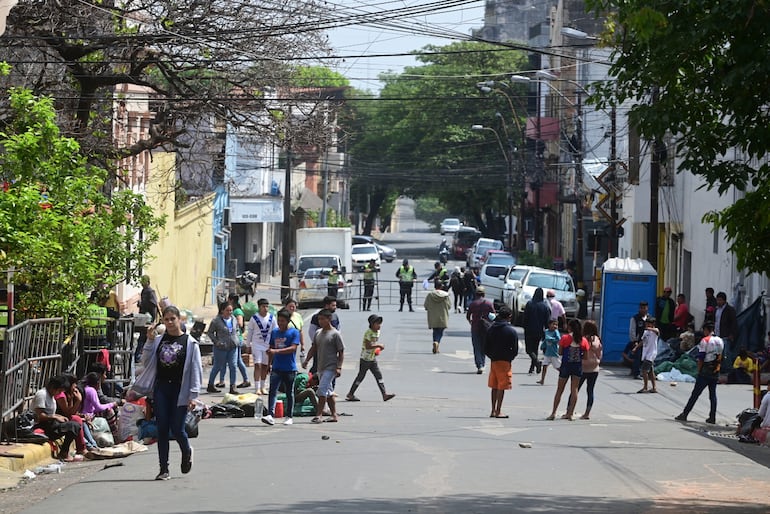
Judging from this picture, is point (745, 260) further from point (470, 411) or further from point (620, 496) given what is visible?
point (470, 411)

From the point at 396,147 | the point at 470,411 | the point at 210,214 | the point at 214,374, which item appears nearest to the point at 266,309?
the point at 214,374

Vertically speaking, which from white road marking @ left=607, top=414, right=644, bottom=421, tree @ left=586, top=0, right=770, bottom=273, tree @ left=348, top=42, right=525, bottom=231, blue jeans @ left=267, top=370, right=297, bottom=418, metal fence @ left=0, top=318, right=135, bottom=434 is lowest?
white road marking @ left=607, top=414, right=644, bottom=421

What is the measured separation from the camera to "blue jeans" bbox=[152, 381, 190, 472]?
12211mm

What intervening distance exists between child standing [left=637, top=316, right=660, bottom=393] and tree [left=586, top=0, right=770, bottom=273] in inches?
424

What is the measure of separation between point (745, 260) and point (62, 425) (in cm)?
807

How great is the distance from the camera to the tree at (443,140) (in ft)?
284

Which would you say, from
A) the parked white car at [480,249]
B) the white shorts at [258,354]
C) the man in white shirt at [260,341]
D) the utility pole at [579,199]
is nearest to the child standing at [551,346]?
the man in white shirt at [260,341]

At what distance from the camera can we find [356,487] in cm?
1181

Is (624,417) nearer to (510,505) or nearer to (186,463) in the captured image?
(510,505)

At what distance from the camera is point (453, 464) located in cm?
1362

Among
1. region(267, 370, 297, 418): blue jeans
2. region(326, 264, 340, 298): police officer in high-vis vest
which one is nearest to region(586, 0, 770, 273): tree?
region(267, 370, 297, 418): blue jeans

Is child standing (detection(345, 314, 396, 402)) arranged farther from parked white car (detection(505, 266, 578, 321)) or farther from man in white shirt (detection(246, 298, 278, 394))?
parked white car (detection(505, 266, 578, 321))

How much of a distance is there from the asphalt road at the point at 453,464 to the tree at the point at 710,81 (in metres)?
2.75

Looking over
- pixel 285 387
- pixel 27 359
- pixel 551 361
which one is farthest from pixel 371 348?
pixel 27 359
